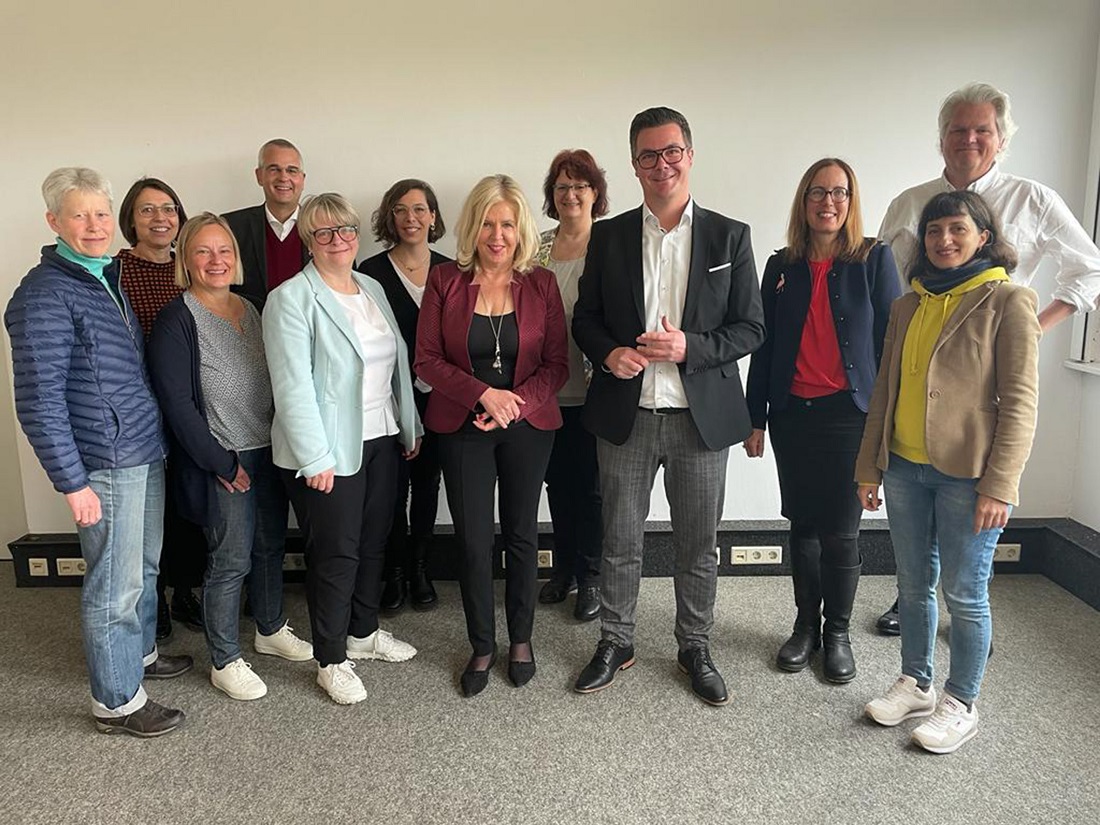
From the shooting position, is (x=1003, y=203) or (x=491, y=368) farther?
(x=1003, y=203)

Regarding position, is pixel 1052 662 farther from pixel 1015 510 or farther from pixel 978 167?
pixel 978 167

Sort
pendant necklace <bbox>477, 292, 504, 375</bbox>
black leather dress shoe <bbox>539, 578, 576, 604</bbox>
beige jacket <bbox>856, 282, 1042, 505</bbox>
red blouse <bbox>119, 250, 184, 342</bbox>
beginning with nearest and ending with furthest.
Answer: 1. beige jacket <bbox>856, 282, 1042, 505</bbox>
2. pendant necklace <bbox>477, 292, 504, 375</bbox>
3. red blouse <bbox>119, 250, 184, 342</bbox>
4. black leather dress shoe <bbox>539, 578, 576, 604</bbox>

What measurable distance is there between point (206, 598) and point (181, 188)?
1.97 meters

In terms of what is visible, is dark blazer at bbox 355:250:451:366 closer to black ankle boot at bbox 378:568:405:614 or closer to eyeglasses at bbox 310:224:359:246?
eyeglasses at bbox 310:224:359:246

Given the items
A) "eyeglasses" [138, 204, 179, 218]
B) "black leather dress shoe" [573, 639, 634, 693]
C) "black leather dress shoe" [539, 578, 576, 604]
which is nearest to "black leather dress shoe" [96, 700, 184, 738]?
"black leather dress shoe" [573, 639, 634, 693]

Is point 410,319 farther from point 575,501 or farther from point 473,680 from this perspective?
point 473,680

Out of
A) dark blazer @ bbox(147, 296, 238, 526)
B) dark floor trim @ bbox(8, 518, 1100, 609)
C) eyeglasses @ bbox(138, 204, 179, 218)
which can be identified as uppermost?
eyeglasses @ bbox(138, 204, 179, 218)

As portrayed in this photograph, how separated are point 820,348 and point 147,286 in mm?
2377

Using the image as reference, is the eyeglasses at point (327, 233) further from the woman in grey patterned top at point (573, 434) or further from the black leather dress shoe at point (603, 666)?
the black leather dress shoe at point (603, 666)

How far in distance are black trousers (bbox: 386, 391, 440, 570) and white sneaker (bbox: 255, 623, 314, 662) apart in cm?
50

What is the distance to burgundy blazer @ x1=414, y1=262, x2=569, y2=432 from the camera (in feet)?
7.99

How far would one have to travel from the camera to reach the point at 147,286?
2697 millimetres

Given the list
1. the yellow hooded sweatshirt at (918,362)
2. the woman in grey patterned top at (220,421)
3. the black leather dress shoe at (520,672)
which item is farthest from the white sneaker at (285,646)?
the yellow hooded sweatshirt at (918,362)

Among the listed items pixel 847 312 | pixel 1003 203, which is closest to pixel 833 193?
pixel 847 312
